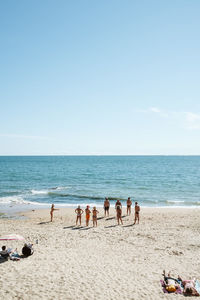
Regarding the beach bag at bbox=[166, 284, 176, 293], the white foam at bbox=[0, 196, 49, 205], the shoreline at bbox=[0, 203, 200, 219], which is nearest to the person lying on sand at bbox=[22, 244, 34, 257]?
the beach bag at bbox=[166, 284, 176, 293]

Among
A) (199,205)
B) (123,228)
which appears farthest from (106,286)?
(199,205)

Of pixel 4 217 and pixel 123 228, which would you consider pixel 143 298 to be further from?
pixel 4 217

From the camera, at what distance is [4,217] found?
790 inches

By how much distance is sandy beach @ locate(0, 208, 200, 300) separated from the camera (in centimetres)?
752

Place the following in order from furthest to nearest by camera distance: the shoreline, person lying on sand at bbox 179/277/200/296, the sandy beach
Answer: the shoreline → person lying on sand at bbox 179/277/200/296 → the sandy beach

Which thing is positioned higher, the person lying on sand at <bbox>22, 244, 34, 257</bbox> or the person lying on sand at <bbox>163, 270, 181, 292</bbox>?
the person lying on sand at <bbox>22, 244, 34, 257</bbox>

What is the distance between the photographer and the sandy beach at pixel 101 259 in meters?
7.52

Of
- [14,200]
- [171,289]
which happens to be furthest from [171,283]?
[14,200]

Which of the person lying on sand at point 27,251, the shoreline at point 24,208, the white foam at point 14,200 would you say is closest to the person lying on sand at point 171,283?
the person lying on sand at point 27,251

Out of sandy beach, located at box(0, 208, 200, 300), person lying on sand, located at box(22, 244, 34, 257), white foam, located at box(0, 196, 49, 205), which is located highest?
person lying on sand, located at box(22, 244, 34, 257)

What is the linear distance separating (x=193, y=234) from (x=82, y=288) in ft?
30.7

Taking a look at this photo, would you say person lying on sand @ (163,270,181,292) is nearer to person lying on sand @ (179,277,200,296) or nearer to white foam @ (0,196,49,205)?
person lying on sand @ (179,277,200,296)

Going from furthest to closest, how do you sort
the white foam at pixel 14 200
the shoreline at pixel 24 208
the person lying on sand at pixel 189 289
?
the white foam at pixel 14 200 < the shoreline at pixel 24 208 < the person lying on sand at pixel 189 289

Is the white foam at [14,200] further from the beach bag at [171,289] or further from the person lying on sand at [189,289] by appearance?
the person lying on sand at [189,289]
